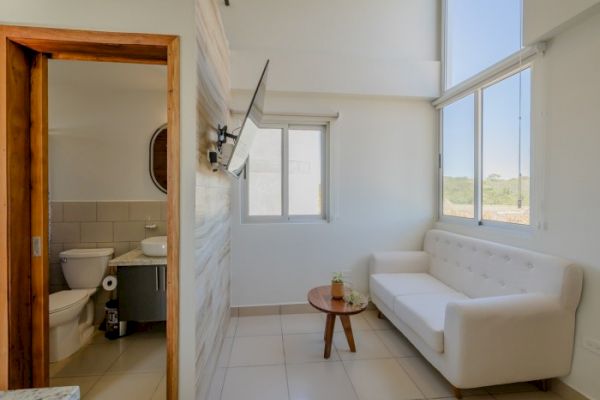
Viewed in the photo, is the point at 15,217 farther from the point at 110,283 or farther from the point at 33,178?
the point at 110,283

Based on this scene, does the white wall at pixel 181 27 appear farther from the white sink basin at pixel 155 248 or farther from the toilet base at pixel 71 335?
the toilet base at pixel 71 335

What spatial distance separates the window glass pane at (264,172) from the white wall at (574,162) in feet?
7.62

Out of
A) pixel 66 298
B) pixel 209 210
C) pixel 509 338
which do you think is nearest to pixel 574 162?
pixel 509 338

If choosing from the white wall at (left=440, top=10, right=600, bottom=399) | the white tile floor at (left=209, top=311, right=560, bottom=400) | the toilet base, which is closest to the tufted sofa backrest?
the white wall at (left=440, top=10, right=600, bottom=399)

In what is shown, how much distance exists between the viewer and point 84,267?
2410mm

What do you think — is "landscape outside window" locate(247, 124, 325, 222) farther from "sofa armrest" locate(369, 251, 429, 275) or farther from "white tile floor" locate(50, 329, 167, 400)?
"white tile floor" locate(50, 329, 167, 400)

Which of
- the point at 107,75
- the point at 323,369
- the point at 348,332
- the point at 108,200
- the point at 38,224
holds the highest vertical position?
the point at 107,75

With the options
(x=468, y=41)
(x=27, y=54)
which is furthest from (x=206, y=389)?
(x=468, y=41)

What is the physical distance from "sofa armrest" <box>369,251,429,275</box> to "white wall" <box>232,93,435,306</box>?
176 millimetres

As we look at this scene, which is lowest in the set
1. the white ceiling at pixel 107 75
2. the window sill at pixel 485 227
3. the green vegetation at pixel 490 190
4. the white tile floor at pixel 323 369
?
the white tile floor at pixel 323 369

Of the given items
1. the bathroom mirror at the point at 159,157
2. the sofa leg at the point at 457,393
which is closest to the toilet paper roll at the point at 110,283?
the bathroom mirror at the point at 159,157

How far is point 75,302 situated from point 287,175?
221 cm

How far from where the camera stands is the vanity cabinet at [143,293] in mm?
2328

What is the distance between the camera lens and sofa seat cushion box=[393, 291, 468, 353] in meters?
1.82
